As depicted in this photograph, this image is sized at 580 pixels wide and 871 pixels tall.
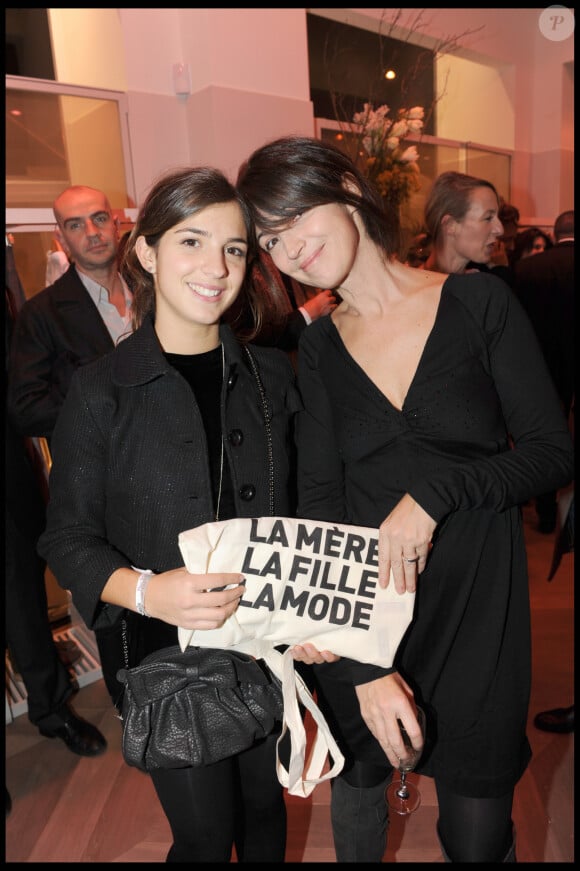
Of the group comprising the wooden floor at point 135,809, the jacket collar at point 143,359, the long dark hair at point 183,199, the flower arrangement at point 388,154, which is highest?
the flower arrangement at point 388,154

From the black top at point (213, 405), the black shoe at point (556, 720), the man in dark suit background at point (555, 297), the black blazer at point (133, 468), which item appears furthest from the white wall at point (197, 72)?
the black shoe at point (556, 720)

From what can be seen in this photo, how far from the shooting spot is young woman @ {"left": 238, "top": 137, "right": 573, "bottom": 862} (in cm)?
112

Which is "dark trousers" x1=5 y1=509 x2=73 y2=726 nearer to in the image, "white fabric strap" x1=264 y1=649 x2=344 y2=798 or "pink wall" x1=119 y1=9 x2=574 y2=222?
"white fabric strap" x1=264 y1=649 x2=344 y2=798

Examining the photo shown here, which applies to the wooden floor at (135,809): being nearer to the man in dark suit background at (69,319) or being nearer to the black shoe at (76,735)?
the black shoe at (76,735)

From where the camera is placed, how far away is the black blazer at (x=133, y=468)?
112 cm

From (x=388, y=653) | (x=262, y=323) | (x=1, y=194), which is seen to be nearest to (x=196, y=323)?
(x=262, y=323)

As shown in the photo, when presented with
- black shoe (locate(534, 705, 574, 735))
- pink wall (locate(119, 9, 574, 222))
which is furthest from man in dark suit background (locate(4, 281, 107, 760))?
black shoe (locate(534, 705, 574, 735))

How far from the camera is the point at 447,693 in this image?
1.18m

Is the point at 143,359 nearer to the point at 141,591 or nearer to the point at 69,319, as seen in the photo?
the point at 141,591

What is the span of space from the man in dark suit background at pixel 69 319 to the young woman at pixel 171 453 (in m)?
0.94

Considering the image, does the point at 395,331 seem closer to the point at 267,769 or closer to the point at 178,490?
the point at 178,490

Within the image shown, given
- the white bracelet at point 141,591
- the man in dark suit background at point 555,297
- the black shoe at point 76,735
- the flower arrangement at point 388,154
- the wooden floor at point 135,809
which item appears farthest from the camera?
the man in dark suit background at point 555,297

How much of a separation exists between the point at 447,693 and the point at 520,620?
203 mm

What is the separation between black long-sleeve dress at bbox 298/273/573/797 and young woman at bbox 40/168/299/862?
21cm
